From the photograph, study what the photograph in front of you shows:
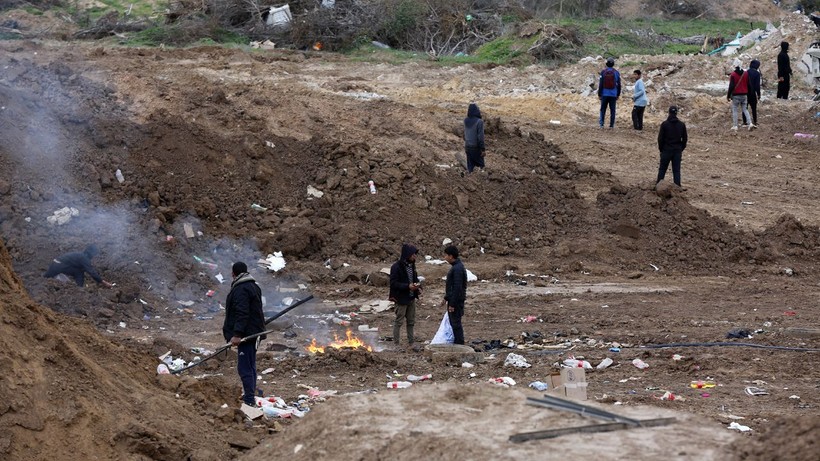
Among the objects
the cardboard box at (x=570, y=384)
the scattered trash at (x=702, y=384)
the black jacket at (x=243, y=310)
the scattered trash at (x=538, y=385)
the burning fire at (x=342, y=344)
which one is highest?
the black jacket at (x=243, y=310)

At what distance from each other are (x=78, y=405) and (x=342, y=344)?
19.6 ft

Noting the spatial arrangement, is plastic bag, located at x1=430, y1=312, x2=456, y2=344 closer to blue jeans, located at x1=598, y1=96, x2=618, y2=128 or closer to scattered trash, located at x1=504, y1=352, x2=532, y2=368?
scattered trash, located at x1=504, y1=352, x2=532, y2=368

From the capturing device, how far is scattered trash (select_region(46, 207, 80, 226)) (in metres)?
16.5

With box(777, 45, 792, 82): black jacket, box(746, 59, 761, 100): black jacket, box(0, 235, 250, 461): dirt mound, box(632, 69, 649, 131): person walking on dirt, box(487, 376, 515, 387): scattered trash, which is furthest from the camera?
box(777, 45, 792, 82): black jacket

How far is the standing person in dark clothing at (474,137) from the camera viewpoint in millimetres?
19531

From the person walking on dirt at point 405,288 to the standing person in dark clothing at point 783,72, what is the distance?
14.1 m

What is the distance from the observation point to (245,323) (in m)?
11.4

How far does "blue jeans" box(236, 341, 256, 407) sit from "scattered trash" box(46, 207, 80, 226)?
615 cm

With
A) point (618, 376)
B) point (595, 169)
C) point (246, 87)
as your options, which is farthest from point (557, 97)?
point (618, 376)

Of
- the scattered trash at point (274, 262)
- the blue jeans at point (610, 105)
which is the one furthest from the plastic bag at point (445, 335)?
the blue jeans at point (610, 105)

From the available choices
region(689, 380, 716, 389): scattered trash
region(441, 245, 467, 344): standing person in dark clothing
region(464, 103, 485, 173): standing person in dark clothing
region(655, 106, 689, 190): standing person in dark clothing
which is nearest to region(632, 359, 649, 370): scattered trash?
region(689, 380, 716, 389): scattered trash

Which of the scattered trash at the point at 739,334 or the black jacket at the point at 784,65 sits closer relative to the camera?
the scattered trash at the point at 739,334

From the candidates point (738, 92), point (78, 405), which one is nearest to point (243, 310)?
point (78, 405)

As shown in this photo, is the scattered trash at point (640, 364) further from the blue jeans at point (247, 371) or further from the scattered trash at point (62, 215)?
the scattered trash at point (62, 215)
